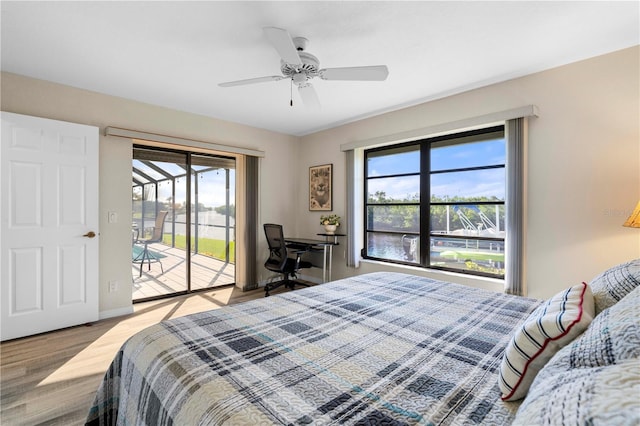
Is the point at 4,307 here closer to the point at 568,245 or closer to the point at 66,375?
the point at 66,375

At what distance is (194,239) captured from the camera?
14.0ft

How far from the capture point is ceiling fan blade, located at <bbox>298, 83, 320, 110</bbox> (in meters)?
2.46

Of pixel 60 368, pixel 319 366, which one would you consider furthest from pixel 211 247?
pixel 319 366

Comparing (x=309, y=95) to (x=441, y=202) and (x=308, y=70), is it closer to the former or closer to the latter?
(x=308, y=70)

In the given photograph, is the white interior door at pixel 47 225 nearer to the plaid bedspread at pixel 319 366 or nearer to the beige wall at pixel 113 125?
the beige wall at pixel 113 125

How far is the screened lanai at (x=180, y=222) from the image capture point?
3.83 m

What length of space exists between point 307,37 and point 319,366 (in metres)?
2.18

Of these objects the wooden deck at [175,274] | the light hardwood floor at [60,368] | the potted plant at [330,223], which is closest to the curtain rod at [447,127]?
the potted plant at [330,223]

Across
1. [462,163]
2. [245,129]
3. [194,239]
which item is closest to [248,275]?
[194,239]

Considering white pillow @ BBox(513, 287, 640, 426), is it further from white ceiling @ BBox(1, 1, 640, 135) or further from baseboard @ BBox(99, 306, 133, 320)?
baseboard @ BBox(99, 306, 133, 320)

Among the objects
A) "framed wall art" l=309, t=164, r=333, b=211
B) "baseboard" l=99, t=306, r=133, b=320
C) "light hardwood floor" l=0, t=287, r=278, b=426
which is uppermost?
"framed wall art" l=309, t=164, r=333, b=211

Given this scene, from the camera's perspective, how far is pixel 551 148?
8.66ft

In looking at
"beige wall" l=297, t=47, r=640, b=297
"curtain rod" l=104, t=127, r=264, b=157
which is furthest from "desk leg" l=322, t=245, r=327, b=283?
"beige wall" l=297, t=47, r=640, b=297

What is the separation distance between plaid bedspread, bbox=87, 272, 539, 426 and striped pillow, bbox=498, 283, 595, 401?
2.4 inches
